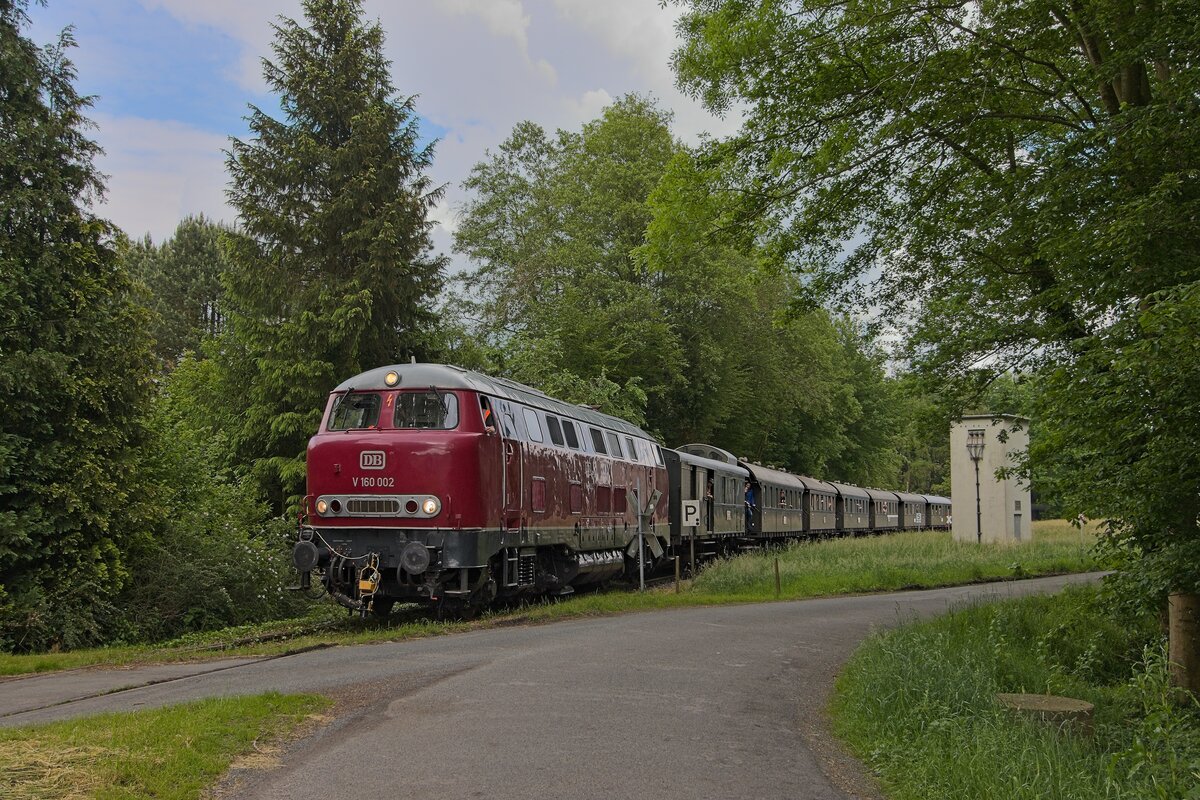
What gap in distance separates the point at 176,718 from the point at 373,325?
2017cm

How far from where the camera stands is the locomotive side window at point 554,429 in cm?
1725

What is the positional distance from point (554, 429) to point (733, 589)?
657cm

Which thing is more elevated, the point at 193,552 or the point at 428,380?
the point at 428,380

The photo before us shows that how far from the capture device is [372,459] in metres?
13.9

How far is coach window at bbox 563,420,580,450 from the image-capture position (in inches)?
709

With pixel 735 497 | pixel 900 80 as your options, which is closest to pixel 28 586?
pixel 900 80

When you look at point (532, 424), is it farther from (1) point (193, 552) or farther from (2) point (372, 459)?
(1) point (193, 552)

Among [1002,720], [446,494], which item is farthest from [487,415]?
[1002,720]

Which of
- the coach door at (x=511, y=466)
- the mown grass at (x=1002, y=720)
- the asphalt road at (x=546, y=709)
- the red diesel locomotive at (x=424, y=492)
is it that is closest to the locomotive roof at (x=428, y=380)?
the red diesel locomotive at (x=424, y=492)

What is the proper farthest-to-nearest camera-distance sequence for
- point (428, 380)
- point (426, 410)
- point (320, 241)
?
point (320, 241) → point (428, 380) → point (426, 410)

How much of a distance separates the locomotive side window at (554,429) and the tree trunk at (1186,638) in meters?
9.80

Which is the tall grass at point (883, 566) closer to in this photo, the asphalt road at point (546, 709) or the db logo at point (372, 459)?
the asphalt road at point (546, 709)

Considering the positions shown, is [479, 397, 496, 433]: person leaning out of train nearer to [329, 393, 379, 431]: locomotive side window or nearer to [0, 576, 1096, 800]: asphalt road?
[329, 393, 379, 431]: locomotive side window

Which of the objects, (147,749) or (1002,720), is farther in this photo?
(1002,720)
